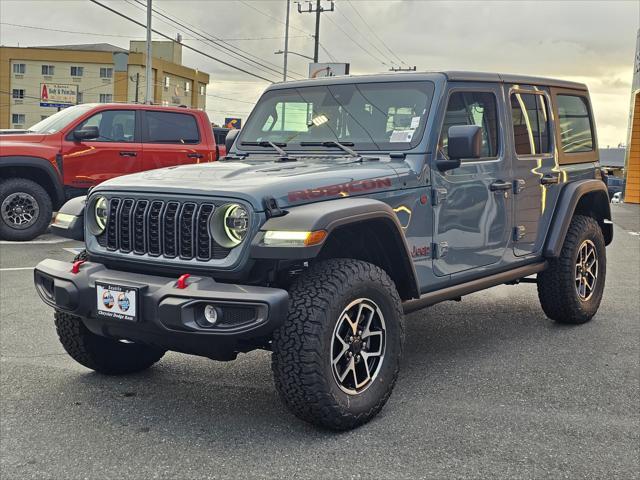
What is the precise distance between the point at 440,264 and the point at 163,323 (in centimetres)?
187

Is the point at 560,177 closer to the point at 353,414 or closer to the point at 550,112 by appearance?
the point at 550,112

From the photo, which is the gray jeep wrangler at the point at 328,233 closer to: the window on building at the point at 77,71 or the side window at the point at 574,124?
the side window at the point at 574,124

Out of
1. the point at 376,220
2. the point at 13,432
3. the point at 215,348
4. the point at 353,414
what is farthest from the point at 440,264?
the point at 13,432

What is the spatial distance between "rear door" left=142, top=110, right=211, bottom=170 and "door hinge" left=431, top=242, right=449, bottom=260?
7649 millimetres

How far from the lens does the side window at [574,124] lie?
627 cm

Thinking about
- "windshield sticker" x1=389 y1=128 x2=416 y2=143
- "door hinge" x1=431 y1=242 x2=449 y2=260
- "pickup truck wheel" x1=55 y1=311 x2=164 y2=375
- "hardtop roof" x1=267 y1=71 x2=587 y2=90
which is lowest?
"pickup truck wheel" x1=55 y1=311 x2=164 y2=375

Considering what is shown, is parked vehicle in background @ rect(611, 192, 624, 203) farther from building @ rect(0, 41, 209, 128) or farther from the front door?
building @ rect(0, 41, 209, 128)

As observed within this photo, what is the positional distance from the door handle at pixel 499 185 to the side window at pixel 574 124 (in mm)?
1090

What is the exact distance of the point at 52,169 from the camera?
36.0 ft

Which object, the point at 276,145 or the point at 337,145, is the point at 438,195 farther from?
the point at 276,145

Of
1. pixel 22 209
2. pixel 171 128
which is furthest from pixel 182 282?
pixel 171 128

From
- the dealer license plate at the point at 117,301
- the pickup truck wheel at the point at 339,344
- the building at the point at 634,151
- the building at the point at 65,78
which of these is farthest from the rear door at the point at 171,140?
the building at the point at 65,78

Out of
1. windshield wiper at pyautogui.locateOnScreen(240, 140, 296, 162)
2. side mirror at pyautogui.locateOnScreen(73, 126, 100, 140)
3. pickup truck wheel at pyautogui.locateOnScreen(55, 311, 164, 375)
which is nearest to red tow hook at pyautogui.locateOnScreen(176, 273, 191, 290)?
pickup truck wheel at pyautogui.locateOnScreen(55, 311, 164, 375)

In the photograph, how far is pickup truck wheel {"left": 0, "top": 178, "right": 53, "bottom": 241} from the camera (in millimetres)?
10906
